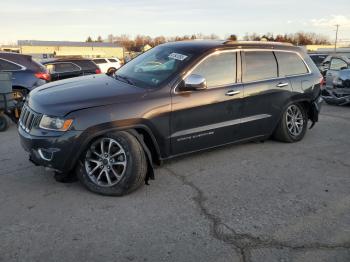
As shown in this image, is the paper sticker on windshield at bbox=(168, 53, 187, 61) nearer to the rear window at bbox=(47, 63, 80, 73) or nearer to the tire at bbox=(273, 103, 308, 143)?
the tire at bbox=(273, 103, 308, 143)

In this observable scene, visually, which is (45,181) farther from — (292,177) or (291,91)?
(291,91)

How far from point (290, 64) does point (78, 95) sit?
3.62 meters

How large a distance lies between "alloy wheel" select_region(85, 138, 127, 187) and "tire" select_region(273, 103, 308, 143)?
3018 millimetres

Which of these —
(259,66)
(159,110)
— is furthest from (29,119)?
(259,66)

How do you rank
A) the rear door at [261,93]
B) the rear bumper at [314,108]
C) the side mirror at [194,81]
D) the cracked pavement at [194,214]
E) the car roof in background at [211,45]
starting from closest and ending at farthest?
the cracked pavement at [194,214]
the side mirror at [194,81]
the car roof in background at [211,45]
the rear door at [261,93]
the rear bumper at [314,108]

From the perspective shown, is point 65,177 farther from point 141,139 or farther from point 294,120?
point 294,120

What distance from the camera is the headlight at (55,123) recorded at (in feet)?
13.8

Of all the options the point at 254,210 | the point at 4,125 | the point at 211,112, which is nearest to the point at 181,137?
the point at 211,112

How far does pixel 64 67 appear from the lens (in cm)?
1645

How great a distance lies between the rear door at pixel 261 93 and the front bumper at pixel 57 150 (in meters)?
2.44

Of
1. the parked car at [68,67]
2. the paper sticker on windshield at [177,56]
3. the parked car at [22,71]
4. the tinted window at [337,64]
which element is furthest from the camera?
the parked car at [68,67]

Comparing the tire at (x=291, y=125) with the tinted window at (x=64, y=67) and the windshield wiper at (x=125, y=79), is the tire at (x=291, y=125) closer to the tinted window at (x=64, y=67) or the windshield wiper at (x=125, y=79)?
the windshield wiper at (x=125, y=79)

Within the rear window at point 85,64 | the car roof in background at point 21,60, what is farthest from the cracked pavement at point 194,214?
the rear window at point 85,64

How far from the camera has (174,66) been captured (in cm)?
509
